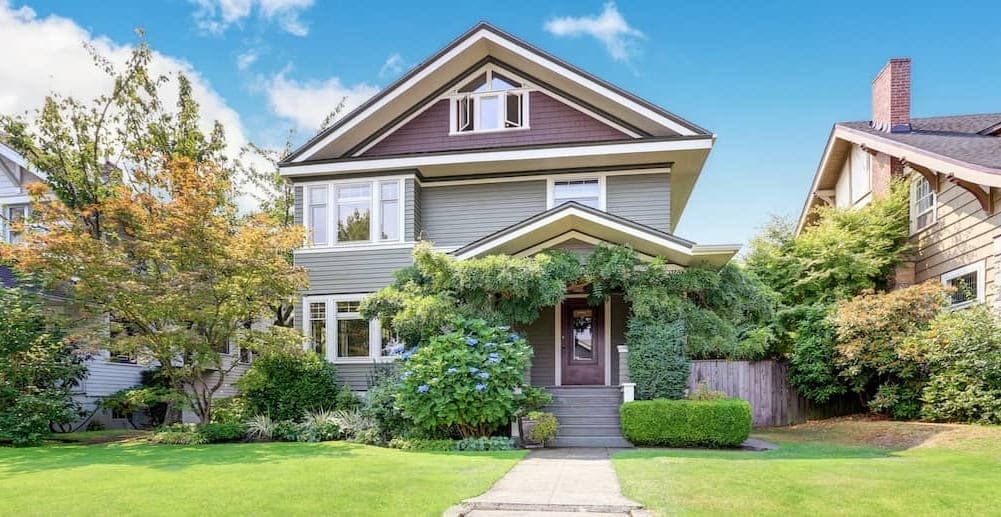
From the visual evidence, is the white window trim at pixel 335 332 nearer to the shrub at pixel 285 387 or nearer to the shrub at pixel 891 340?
the shrub at pixel 285 387

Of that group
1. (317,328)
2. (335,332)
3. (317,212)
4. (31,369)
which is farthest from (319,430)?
(31,369)

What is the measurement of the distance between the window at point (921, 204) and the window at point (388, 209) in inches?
512

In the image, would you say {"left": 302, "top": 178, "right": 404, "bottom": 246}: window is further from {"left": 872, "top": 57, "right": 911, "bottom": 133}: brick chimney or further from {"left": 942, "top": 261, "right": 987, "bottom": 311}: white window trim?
{"left": 872, "top": 57, "right": 911, "bottom": 133}: brick chimney

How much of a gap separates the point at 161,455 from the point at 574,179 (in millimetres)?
10301

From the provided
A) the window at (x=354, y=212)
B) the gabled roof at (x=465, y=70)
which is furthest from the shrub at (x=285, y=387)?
the gabled roof at (x=465, y=70)

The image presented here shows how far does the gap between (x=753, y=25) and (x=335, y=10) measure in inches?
408

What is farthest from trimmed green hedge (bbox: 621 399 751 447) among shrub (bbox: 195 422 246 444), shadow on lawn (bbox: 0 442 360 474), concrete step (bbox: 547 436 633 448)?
shrub (bbox: 195 422 246 444)

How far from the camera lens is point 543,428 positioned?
11086 millimetres

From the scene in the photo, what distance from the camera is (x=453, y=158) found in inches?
600

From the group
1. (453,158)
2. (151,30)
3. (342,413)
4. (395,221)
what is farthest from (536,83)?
(151,30)

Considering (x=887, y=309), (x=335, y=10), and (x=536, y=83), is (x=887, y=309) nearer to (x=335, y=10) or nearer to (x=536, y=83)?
(x=536, y=83)

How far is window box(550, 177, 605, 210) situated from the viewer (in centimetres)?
1532

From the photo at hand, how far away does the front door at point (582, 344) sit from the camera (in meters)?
15.0

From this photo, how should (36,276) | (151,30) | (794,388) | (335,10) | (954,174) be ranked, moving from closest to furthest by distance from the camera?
(954,174), (36,276), (794,388), (335,10), (151,30)
